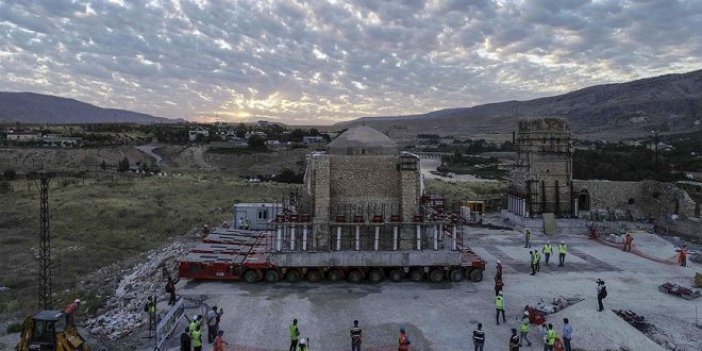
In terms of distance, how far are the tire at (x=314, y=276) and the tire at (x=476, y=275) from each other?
20.9 ft

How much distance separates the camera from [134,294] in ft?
67.9

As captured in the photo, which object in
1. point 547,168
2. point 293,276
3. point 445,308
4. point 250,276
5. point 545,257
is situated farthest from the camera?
point 547,168

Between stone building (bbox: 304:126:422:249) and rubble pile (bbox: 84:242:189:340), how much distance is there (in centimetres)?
689

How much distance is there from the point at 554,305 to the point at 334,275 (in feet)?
27.8

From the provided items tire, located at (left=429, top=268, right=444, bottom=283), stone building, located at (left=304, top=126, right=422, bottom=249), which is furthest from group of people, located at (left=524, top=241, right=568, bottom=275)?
stone building, located at (left=304, top=126, right=422, bottom=249)

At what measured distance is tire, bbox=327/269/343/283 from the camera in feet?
70.5

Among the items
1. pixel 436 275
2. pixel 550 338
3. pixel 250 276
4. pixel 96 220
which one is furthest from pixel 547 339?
pixel 96 220

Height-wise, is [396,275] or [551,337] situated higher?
[396,275]

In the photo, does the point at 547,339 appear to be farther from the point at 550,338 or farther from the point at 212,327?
the point at 212,327

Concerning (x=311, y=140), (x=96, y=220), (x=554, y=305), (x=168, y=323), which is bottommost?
(x=554, y=305)

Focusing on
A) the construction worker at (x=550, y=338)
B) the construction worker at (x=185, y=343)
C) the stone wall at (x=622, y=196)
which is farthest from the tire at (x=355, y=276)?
the stone wall at (x=622, y=196)

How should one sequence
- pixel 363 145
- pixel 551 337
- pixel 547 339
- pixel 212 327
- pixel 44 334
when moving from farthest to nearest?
pixel 363 145 → pixel 212 327 → pixel 547 339 → pixel 551 337 → pixel 44 334

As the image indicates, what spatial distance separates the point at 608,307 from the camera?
19.3 meters

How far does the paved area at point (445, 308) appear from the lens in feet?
52.0
